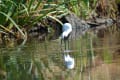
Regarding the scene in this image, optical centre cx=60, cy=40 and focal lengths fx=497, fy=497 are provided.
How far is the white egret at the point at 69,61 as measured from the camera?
6341 mm

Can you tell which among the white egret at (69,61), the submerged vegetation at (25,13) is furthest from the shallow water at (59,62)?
the submerged vegetation at (25,13)

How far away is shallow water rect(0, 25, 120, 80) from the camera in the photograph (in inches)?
225

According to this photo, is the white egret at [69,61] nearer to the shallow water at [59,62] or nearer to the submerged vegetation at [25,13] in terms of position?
the shallow water at [59,62]

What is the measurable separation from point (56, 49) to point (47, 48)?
1.01 feet

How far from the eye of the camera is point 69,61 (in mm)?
6746

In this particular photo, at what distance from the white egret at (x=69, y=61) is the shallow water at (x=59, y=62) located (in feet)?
0.20

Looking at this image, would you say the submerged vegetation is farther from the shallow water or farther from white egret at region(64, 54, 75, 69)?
white egret at region(64, 54, 75, 69)

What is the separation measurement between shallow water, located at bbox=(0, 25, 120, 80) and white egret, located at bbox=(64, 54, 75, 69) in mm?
61

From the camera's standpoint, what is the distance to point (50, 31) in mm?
12734

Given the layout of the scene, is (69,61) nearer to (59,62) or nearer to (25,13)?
(59,62)

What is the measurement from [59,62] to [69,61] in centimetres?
14

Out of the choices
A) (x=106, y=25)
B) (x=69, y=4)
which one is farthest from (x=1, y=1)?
(x=106, y=25)

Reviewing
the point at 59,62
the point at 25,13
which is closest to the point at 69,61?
the point at 59,62

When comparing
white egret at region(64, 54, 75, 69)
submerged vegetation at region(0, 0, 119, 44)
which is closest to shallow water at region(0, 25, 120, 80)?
white egret at region(64, 54, 75, 69)
